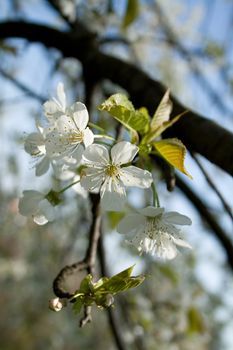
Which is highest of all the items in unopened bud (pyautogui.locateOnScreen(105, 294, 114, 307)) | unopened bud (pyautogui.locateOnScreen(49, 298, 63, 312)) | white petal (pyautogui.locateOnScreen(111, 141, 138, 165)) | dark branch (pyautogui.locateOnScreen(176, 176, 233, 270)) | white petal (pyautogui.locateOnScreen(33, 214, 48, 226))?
white petal (pyautogui.locateOnScreen(111, 141, 138, 165))

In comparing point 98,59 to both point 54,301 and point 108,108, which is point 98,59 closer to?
point 108,108

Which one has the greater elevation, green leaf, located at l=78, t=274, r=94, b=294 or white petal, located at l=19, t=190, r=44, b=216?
green leaf, located at l=78, t=274, r=94, b=294

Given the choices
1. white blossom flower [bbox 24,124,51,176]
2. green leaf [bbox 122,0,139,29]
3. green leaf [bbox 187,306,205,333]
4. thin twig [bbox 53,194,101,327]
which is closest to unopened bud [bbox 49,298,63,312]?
thin twig [bbox 53,194,101,327]

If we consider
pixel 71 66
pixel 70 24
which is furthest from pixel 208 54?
pixel 70 24

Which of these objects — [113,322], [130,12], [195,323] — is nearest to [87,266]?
[113,322]

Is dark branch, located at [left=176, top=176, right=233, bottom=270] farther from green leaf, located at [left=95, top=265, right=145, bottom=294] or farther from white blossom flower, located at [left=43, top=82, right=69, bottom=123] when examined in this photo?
green leaf, located at [left=95, top=265, right=145, bottom=294]
